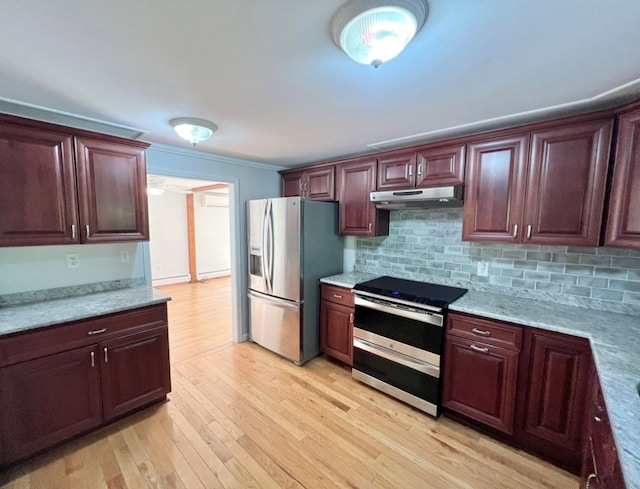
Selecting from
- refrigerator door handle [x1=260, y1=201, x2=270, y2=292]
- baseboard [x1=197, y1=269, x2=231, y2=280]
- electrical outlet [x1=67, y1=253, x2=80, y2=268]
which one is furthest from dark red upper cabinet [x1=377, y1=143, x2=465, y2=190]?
baseboard [x1=197, y1=269, x2=231, y2=280]

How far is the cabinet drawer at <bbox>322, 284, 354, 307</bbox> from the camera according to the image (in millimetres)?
2756

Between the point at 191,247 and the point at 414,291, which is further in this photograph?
the point at 191,247

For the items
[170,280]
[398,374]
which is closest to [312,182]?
[398,374]

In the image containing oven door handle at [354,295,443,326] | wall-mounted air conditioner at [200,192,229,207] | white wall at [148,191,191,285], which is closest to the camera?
oven door handle at [354,295,443,326]

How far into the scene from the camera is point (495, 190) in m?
2.10

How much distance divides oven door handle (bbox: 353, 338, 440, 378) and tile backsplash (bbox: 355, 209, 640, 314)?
838mm

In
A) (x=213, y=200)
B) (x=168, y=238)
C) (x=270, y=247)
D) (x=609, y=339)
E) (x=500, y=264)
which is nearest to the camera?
(x=609, y=339)

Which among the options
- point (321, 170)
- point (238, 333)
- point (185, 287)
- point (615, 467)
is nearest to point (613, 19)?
point (615, 467)

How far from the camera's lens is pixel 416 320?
2193mm

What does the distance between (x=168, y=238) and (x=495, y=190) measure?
6.39m

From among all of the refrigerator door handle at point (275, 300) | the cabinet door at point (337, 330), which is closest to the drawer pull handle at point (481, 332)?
the cabinet door at point (337, 330)

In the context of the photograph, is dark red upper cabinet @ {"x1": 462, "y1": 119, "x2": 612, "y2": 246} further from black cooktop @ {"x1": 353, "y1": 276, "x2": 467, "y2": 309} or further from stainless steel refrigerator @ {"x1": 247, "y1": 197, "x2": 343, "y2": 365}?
stainless steel refrigerator @ {"x1": 247, "y1": 197, "x2": 343, "y2": 365}

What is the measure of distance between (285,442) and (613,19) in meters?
2.74

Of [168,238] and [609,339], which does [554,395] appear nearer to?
[609,339]
